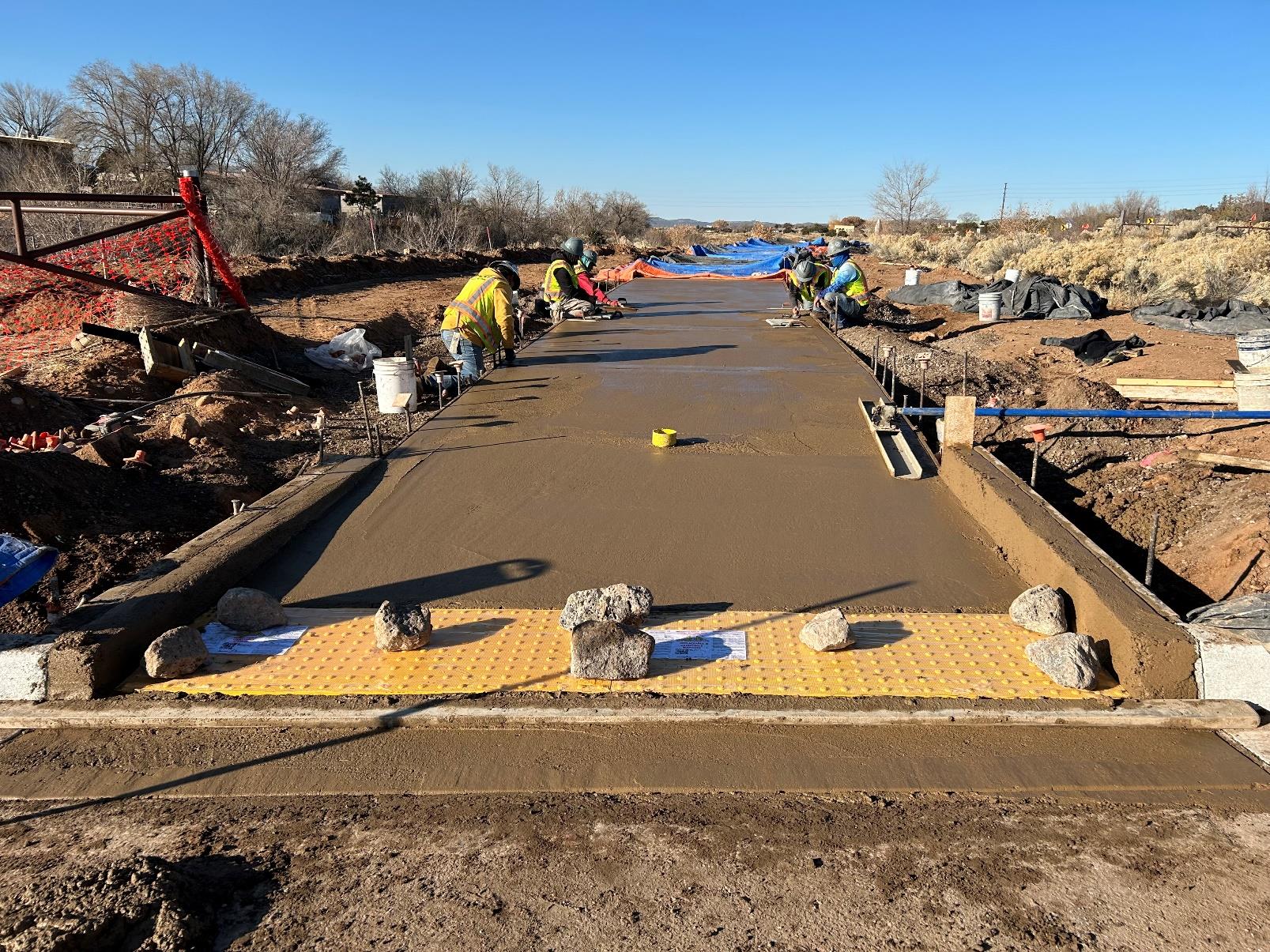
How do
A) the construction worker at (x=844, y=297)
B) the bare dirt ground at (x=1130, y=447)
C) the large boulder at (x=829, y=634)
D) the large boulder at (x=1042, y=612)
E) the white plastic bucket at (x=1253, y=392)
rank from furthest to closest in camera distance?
the construction worker at (x=844, y=297), the white plastic bucket at (x=1253, y=392), the bare dirt ground at (x=1130, y=447), the large boulder at (x=1042, y=612), the large boulder at (x=829, y=634)

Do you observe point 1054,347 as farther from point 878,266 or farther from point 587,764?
point 878,266

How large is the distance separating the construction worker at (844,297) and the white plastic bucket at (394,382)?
754cm

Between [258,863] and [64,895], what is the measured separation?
18.4 inches

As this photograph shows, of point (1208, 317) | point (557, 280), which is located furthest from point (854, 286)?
point (1208, 317)

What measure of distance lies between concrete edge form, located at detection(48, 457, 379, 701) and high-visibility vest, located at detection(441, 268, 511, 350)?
3654 mm

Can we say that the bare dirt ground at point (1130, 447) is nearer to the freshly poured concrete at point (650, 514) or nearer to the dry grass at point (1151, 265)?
the freshly poured concrete at point (650, 514)

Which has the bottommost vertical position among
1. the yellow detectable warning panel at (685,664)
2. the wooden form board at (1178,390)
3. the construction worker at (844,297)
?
the yellow detectable warning panel at (685,664)

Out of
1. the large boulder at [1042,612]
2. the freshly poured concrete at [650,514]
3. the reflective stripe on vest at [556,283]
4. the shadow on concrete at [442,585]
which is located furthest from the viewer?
the reflective stripe on vest at [556,283]

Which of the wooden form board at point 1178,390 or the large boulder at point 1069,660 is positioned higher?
the wooden form board at point 1178,390

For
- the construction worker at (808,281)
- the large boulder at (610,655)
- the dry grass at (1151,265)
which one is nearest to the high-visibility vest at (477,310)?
the large boulder at (610,655)

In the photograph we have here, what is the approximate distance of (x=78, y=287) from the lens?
39.2 feet

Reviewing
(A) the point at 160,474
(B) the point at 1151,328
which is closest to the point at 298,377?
(A) the point at 160,474

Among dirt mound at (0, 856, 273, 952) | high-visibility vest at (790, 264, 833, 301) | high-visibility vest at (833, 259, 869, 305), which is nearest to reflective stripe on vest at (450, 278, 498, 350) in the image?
high-visibility vest at (833, 259, 869, 305)

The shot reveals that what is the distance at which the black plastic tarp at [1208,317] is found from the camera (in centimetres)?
1270
